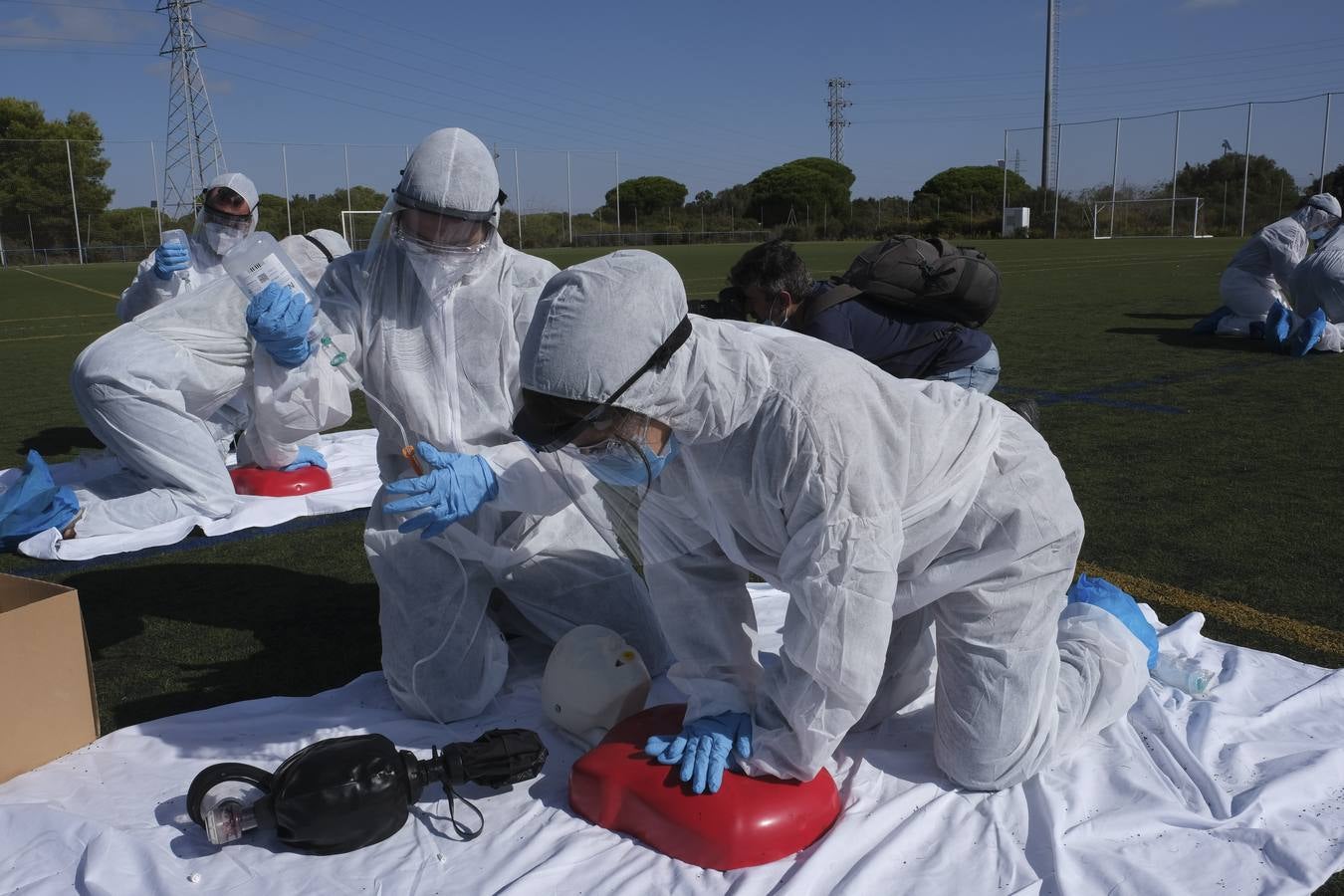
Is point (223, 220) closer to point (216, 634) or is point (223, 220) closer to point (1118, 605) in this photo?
point (216, 634)

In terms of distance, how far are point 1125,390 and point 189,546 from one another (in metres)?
6.02

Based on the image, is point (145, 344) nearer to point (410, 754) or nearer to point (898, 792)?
point (410, 754)

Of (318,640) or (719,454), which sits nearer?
(719,454)

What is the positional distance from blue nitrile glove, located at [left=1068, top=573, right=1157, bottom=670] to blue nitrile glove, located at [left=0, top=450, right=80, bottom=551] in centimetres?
413

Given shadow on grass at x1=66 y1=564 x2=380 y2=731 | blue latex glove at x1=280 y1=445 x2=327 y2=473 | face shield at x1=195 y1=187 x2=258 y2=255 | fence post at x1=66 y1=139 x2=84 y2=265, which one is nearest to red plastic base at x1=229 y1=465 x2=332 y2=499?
blue latex glove at x1=280 y1=445 x2=327 y2=473

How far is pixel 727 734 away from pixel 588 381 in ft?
3.13

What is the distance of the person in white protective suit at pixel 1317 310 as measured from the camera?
865 centimetres

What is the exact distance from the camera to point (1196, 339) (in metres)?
9.63

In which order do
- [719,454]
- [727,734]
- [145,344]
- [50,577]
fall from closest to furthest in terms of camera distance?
[719,454], [727,734], [50,577], [145,344]

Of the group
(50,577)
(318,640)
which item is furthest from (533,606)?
(50,577)

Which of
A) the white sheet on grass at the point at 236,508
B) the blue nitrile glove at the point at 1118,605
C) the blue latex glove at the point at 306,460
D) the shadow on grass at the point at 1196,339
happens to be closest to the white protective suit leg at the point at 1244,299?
the shadow on grass at the point at 1196,339

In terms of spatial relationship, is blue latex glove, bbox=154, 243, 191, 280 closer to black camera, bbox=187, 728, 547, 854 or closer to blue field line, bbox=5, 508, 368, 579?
blue field line, bbox=5, 508, 368, 579

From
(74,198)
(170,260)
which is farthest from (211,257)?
(74,198)

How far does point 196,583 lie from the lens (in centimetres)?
403
